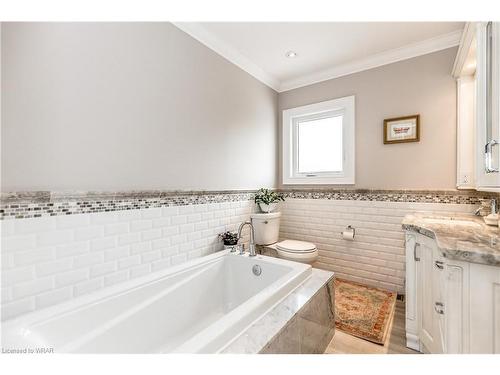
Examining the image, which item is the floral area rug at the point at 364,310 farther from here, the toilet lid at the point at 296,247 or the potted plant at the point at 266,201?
the potted plant at the point at 266,201

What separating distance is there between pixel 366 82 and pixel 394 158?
35.5 inches

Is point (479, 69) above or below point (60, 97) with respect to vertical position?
above

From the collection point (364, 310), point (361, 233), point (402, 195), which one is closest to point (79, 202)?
point (364, 310)

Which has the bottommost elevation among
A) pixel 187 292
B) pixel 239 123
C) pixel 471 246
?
pixel 187 292

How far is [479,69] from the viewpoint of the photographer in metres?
1.45

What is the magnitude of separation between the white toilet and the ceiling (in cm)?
167

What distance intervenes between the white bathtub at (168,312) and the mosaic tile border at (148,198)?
0.48 meters

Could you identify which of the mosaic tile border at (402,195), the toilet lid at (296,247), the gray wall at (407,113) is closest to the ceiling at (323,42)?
the gray wall at (407,113)

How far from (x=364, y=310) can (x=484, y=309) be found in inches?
49.9

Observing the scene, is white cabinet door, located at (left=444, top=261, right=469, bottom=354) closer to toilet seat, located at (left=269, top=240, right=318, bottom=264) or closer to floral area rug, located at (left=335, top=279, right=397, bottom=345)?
floral area rug, located at (left=335, top=279, right=397, bottom=345)

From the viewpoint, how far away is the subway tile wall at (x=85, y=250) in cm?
110

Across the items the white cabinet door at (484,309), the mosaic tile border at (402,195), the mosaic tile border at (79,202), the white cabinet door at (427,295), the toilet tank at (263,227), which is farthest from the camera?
the toilet tank at (263,227)

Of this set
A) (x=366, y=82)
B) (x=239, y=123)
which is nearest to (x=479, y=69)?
(x=366, y=82)
